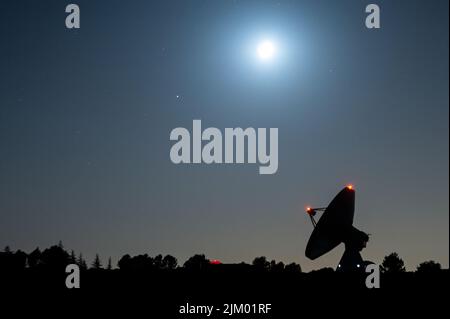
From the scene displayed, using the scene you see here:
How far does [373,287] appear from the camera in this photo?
3033 centimetres

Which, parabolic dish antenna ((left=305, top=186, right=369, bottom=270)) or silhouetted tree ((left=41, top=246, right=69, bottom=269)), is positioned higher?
parabolic dish antenna ((left=305, top=186, right=369, bottom=270))

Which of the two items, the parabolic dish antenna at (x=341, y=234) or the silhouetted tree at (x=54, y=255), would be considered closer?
the parabolic dish antenna at (x=341, y=234)

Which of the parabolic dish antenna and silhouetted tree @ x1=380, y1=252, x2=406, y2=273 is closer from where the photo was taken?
the parabolic dish antenna

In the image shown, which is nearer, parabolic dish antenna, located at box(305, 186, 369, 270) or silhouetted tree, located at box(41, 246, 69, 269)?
parabolic dish antenna, located at box(305, 186, 369, 270)

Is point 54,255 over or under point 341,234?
under

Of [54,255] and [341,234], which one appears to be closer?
[341,234]

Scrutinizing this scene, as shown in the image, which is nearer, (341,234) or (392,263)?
(341,234)

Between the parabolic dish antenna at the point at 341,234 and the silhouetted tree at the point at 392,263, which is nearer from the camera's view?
the parabolic dish antenna at the point at 341,234

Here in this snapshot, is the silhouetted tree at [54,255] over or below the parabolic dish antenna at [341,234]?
below
